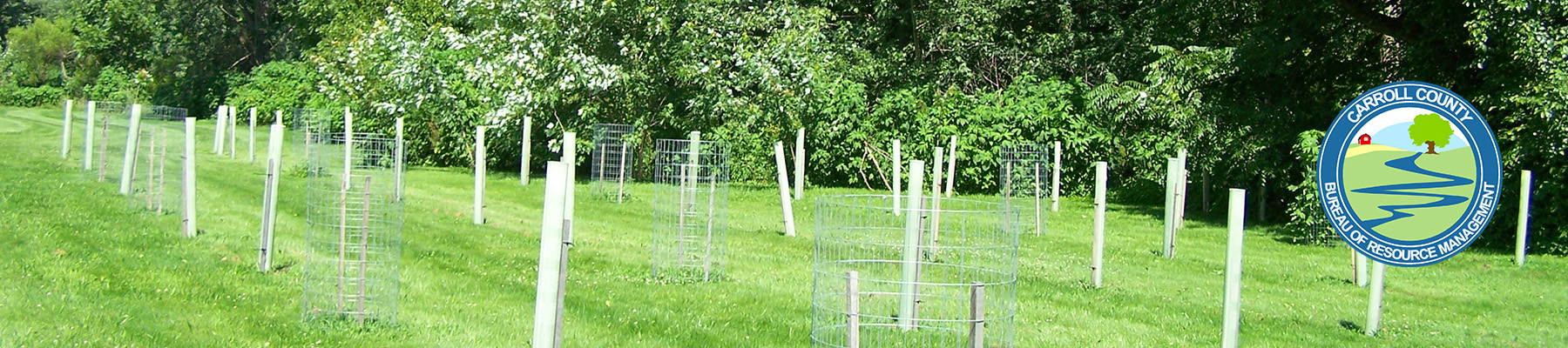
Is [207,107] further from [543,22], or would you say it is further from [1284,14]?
[1284,14]

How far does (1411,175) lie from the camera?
194 inches

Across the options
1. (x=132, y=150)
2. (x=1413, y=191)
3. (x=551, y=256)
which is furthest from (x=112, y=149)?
(x=1413, y=191)

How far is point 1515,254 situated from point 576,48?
14.3 m

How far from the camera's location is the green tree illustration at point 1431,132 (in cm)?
495

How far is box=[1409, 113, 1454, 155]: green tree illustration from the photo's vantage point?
195 inches

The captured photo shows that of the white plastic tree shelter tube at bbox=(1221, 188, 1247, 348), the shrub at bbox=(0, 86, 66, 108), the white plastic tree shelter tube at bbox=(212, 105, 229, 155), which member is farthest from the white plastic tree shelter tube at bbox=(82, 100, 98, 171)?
the shrub at bbox=(0, 86, 66, 108)

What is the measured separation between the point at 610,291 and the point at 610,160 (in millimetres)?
11177

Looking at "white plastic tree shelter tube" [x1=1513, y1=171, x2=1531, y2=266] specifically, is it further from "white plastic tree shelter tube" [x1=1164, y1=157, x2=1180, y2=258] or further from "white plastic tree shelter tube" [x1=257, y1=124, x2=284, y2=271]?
"white plastic tree shelter tube" [x1=257, y1=124, x2=284, y2=271]

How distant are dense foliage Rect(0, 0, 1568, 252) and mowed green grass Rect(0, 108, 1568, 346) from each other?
277 cm

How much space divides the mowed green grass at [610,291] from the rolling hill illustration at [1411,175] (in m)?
2.78

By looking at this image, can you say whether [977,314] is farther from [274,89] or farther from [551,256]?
[274,89]

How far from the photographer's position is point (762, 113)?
838 inches

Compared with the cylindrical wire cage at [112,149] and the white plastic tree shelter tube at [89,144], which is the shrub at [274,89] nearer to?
the white plastic tree shelter tube at [89,144]

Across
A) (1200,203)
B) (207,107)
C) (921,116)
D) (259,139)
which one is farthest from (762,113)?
(207,107)
